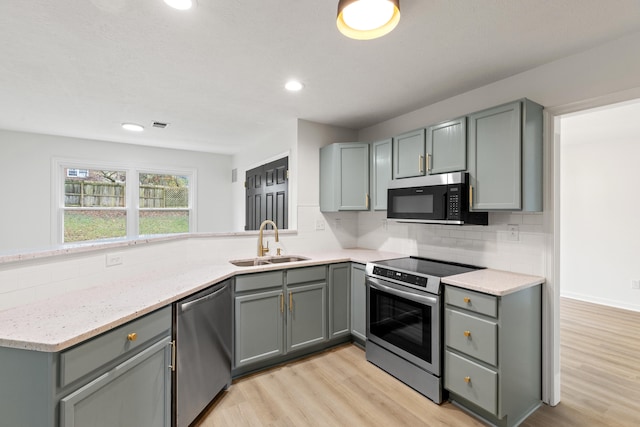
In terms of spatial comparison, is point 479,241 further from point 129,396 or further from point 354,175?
point 129,396

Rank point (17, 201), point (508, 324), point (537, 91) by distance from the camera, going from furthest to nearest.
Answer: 1. point (17, 201)
2. point (537, 91)
3. point (508, 324)

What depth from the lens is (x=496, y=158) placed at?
216 cm

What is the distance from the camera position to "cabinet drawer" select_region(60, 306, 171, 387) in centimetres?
113

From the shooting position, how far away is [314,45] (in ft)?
6.39

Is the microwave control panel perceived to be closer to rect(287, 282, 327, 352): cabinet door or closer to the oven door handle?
the oven door handle

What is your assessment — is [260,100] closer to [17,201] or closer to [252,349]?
[252,349]

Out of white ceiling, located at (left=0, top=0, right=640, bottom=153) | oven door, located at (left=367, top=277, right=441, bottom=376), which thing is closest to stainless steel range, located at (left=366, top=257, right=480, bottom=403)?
oven door, located at (left=367, top=277, right=441, bottom=376)

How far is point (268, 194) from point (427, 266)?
2.48 metres

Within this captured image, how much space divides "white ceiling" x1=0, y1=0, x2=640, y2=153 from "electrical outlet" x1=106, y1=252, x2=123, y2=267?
1.39 metres

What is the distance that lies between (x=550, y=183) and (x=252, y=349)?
2.64 meters

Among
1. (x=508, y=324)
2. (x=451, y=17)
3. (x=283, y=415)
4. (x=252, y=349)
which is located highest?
(x=451, y=17)

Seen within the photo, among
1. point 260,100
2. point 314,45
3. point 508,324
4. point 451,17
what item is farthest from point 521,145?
point 260,100

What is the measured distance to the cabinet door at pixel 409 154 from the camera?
2.71 m

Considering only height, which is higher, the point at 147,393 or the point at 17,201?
the point at 17,201
